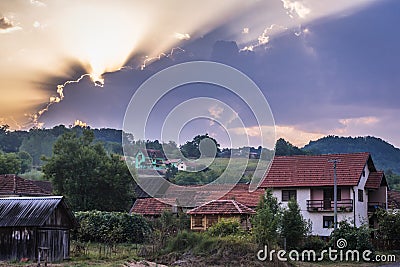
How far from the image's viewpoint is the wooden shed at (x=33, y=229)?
1105 inches

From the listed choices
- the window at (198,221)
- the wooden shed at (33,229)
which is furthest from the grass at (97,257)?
the window at (198,221)

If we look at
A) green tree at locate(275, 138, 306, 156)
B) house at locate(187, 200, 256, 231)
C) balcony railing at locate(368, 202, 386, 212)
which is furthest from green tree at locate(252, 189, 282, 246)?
green tree at locate(275, 138, 306, 156)

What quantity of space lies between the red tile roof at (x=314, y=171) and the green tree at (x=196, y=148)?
17.9 ft

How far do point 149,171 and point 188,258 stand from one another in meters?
36.6

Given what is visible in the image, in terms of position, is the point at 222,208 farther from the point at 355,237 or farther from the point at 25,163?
the point at 25,163

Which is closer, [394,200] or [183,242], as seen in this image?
[183,242]

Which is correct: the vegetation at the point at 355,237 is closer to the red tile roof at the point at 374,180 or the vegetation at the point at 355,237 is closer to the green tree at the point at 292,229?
the green tree at the point at 292,229

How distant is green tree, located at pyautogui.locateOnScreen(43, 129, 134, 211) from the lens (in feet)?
175

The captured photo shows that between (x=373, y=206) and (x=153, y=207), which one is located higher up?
(x=373, y=206)

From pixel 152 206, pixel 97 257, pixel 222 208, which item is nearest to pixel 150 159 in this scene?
pixel 152 206

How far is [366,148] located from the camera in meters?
136

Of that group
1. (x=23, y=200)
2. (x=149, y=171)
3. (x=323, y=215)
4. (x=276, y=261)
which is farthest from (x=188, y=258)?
(x=149, y=171)

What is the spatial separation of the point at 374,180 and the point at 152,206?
1823 centimetres

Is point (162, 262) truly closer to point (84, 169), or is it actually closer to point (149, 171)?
point (84, 169)
